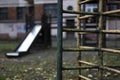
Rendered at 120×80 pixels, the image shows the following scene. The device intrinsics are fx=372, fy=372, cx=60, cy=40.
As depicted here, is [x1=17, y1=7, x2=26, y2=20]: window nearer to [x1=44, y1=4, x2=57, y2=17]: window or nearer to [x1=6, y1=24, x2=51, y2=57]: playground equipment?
[x1=44, y1=4, x2=57, y2=17]: window

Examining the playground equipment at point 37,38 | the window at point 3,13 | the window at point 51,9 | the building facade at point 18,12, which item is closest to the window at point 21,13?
the building facade at point 18,12

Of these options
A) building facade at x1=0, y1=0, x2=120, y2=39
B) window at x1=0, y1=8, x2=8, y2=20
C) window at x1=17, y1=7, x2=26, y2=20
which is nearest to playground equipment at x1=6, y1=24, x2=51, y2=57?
building facade at x1=0, y1=0, x2=120, y2=39

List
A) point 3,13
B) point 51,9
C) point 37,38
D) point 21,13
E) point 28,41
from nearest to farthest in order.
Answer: point 28,41, point 37,38, point 51,9, point 21,13, point 3,13

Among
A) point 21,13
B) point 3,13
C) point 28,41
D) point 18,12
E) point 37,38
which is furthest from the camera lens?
point 3,13

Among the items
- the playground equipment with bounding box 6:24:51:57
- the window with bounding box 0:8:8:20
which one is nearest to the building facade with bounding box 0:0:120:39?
the window with bounding box 0:8:8:20

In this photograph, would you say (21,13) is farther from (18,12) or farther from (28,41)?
(28,41)

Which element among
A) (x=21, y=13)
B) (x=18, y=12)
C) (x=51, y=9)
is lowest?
(x=21, y=13)

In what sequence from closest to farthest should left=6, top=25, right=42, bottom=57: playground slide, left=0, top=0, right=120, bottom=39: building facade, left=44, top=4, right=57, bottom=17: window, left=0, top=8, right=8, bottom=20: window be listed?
left=6, top=25, right=42, bottom=57: playground slide → left=44, top=4, right=57, bottom=17: window → left=0, top=0, right=120, bottom=39: building facade → left=0, top=8, right=8, bottom=20: window

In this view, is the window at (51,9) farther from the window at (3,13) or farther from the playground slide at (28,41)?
the playground slide at (28,41)

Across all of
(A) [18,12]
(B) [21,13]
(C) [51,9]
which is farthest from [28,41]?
(A) [18,12]

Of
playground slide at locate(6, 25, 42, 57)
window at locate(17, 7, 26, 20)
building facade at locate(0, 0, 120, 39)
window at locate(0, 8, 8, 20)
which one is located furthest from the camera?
window at locate(0, 8, 8, 20)

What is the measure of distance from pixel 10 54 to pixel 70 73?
19.8ft

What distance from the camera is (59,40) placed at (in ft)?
14.3

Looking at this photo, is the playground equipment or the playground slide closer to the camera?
the playground slide
